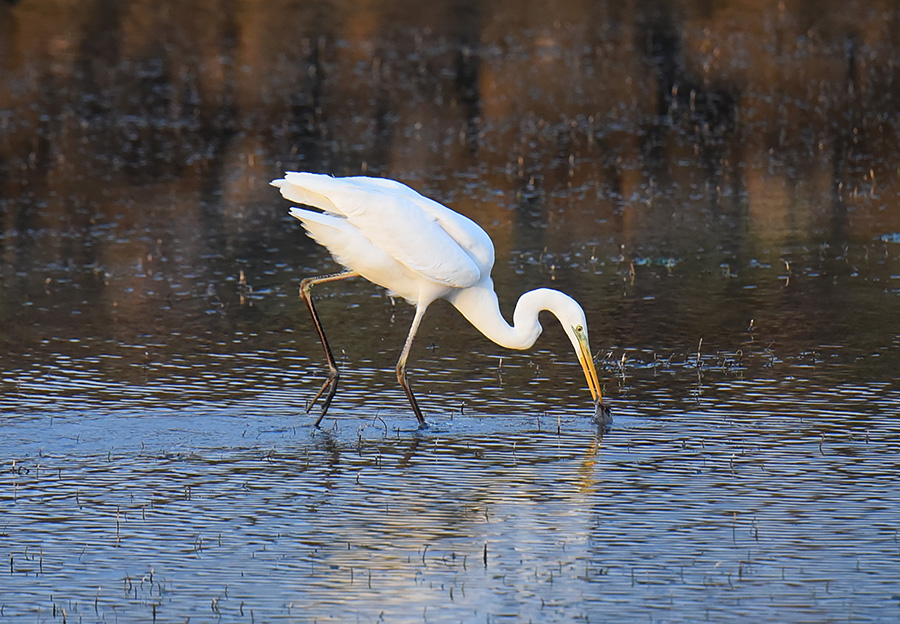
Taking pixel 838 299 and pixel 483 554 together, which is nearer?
pixel 483 554

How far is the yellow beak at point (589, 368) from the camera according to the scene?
9.34 m

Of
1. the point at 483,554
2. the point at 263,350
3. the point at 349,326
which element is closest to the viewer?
the point at 483,554

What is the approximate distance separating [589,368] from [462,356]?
6.46ft

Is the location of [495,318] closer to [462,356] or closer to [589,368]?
[589,368]

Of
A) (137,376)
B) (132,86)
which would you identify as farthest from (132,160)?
(137,376)

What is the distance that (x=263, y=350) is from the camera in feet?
37.5

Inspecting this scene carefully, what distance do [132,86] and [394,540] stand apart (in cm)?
1859

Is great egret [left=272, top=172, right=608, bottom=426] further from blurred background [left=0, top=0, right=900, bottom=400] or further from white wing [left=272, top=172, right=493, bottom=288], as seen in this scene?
blurred background [left=0, top=0, right=900, bottom=400]

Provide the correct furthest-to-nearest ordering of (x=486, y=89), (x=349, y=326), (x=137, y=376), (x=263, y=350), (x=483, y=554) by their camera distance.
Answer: (x=486, y=89) → (x=349, y=326) → (x=263, y=350) → (x=137, y=376) → (x=483, y=554)

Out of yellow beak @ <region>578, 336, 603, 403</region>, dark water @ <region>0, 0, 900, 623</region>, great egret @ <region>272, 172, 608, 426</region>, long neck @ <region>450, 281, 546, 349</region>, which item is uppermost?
great egret @ <region>272, 172, 608, 426</region>

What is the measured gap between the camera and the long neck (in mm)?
9836

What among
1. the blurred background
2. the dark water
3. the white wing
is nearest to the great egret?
the white wing

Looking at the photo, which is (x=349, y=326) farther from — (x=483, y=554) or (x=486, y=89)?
(x=486, y=89)

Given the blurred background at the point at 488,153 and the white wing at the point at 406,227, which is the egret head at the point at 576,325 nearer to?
the white wing at the point at 406,227
